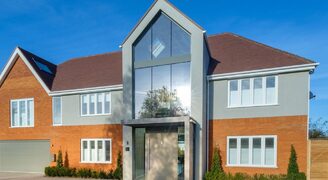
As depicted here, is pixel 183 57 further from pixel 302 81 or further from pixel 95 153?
pixel 95 153

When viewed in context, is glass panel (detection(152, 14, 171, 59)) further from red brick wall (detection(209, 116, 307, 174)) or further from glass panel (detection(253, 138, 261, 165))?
glass panel (detection(253, 138, 261, 165))

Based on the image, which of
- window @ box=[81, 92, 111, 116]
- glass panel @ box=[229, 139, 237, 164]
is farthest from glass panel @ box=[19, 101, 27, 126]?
glass panel @ box=[229, 139, 237, 164]

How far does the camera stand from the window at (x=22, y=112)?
18.3 m

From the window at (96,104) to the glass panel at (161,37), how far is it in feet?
15.1

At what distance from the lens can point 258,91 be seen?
12.3 meters

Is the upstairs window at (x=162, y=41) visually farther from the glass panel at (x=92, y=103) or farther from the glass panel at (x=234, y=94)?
the glass panel at (x=92, y=103)

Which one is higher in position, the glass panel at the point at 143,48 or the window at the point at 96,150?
the glass panel at the point at 143,48

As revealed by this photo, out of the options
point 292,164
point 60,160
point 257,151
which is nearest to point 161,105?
point 257,151

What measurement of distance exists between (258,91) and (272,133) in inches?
84.3

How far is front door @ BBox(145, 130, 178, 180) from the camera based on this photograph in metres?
13.2

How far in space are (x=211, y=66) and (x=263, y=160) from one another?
18.4 feet

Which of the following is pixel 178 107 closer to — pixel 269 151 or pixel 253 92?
pixel 253 92

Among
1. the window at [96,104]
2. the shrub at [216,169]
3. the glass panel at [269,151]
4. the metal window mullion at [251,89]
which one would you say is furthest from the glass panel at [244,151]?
the window at [96,104]

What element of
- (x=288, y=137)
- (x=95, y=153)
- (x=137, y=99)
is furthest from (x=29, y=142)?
(x=288, y=137)
